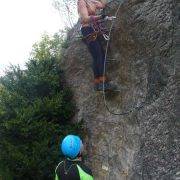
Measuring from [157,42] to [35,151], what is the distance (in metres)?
3.31

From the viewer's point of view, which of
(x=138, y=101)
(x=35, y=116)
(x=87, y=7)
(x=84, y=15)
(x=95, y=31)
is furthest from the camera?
(x=35, y=116)

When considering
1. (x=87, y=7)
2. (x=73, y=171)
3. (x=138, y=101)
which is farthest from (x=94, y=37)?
(x=73, y=171)

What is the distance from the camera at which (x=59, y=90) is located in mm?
10711

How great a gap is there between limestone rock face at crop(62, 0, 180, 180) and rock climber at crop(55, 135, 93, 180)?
2.50 m

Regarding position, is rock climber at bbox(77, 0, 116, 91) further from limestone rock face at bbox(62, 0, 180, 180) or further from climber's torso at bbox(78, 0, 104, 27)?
limestone rock face at bbox(62, 0, 180, 180)

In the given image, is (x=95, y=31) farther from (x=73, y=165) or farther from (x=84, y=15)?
(x=73, y=165)

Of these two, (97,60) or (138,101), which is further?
(97,60)

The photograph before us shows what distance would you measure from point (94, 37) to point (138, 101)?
64.1 inches

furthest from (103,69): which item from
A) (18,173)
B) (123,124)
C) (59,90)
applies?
(18,173)

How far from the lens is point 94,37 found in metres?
9.12

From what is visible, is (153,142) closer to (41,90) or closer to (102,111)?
(102,111)

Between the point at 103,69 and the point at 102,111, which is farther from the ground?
the point at 103,69

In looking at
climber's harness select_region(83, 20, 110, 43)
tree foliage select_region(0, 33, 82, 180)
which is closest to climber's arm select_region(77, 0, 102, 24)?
climber's harness select_region(83, 20, 110, 43)

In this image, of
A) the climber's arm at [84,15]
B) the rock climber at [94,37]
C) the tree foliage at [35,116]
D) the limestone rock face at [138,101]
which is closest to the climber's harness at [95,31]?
the rock climber at [94,37]
